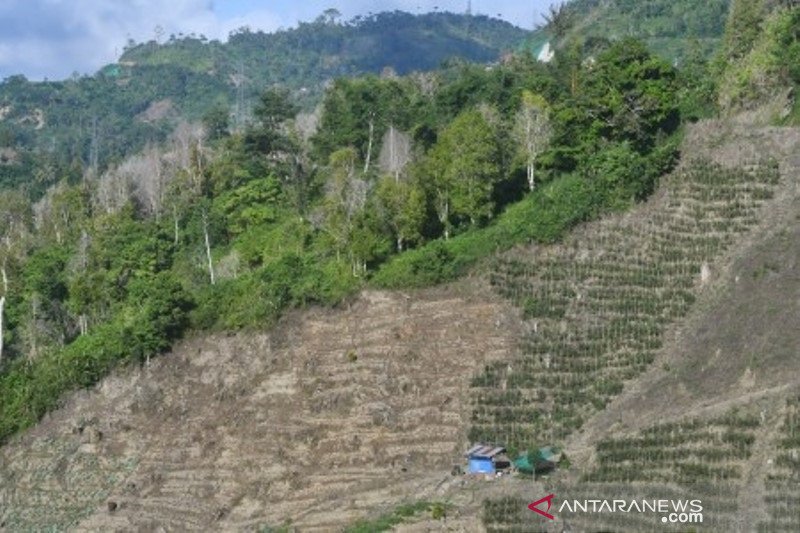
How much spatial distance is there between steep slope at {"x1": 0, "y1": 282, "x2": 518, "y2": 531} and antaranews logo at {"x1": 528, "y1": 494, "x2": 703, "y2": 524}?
12.7ft

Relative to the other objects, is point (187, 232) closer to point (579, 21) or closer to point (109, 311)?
point (109, 311)

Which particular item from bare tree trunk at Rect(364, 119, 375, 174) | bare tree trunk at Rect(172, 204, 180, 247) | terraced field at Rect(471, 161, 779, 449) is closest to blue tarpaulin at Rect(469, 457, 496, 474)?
terraced field at Rect(471, 161, 779, 449)

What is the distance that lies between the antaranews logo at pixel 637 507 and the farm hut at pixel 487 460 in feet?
7.67

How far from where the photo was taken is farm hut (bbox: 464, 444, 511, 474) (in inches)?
1097

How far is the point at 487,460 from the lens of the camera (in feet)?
91.4

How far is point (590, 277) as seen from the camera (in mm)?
32812

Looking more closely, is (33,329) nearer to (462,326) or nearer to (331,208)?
(331,208)

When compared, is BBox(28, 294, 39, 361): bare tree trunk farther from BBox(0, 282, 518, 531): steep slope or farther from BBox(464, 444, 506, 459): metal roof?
BBox(464, 444, 506, 459): metal roof

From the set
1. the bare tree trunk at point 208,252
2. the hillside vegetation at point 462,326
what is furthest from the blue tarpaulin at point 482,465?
the bare tree trunk at point 208,252

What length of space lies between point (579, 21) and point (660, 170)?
3944cm

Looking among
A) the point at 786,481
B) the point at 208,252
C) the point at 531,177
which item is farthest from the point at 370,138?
the point at 786,481

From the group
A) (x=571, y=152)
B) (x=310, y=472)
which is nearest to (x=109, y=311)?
(x=310, y=472)

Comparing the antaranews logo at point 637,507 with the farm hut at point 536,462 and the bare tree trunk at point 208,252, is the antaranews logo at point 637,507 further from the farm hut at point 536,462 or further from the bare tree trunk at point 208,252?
the bare tree trunk at point 208,252

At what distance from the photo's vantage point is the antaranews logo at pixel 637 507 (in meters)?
23.3
